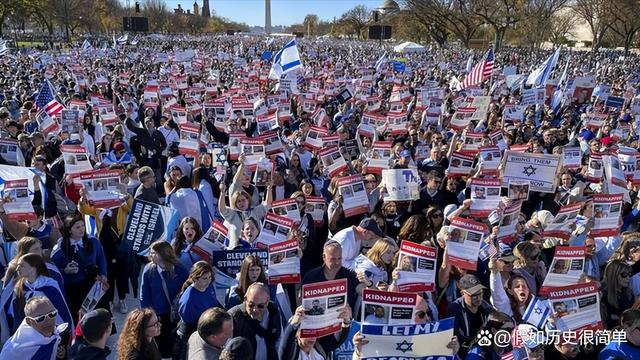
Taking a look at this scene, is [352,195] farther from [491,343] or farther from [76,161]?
[76,161]

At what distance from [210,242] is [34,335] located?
6.78 ft

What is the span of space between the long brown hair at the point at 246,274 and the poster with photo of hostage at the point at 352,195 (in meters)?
2.49

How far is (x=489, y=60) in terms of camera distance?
2077 centimetres

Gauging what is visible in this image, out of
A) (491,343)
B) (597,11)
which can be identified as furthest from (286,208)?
(597,11)

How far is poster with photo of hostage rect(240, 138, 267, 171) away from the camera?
30.6ft

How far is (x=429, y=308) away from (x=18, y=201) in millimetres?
4584

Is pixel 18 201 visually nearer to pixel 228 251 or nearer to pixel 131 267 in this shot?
pixel 131 267

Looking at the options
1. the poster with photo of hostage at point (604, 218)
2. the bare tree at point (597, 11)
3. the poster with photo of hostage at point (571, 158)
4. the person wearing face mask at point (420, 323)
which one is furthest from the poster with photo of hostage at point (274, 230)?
the bare tree at point (597, 11)

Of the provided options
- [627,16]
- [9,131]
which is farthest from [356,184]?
[627,16]

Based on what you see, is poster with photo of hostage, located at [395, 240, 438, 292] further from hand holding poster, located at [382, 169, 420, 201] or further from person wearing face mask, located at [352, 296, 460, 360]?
hand holding poster, located at [382, 169, 420, 201]

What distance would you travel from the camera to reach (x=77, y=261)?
19.4 ft

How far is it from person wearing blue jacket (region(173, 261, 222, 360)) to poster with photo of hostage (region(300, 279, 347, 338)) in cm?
113

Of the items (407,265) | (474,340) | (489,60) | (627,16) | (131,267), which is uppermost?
(627,16)

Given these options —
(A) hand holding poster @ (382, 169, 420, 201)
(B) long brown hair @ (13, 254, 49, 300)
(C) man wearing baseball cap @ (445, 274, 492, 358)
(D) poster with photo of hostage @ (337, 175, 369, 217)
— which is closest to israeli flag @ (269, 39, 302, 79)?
(A) hand holding poster @ (382, 169, 420, 201)
